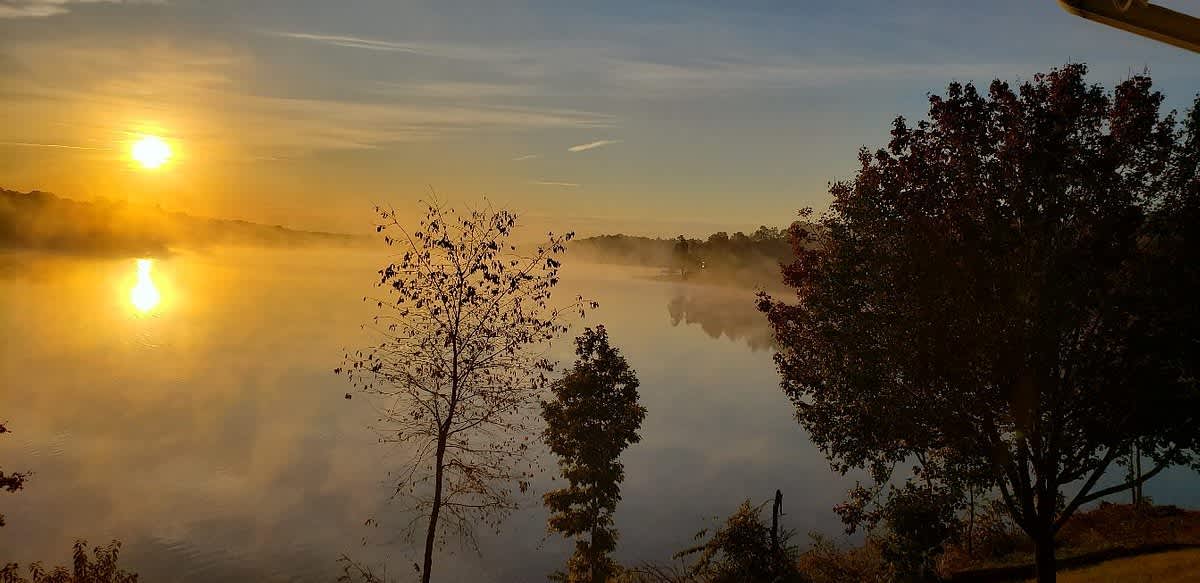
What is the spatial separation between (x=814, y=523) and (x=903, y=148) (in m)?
39.2

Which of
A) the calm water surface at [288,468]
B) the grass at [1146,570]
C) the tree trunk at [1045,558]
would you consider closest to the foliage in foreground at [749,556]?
the tree trunk at [1045,558]

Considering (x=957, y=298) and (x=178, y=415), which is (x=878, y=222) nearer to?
(x=957, y=298)

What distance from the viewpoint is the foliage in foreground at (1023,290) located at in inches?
690

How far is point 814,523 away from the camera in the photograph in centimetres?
5350

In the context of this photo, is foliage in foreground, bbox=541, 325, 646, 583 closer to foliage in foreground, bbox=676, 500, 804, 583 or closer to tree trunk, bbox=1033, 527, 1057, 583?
foliage in foreground, bbox=676, 500, 804, 583

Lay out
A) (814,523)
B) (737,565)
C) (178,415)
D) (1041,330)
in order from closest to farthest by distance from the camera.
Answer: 1. (1041,330)
2. (737,565)
3. (814,523)
4. (178,415)

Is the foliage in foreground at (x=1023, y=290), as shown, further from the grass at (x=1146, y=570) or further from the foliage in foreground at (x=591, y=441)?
the foliage in foreground at (x=591, y=441)

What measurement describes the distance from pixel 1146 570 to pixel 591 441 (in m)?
20.1

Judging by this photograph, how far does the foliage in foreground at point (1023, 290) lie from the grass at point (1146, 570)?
27.9 feet

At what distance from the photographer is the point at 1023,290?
57.4 feet

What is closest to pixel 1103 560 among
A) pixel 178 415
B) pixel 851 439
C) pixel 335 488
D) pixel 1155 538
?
pixel 1155 538

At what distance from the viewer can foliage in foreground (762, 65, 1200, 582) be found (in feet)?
57.5

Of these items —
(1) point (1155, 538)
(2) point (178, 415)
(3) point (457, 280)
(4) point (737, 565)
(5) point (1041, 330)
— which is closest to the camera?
(5) point (1041, 330)

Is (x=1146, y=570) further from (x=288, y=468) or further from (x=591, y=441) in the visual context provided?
(x=288, y=468)
